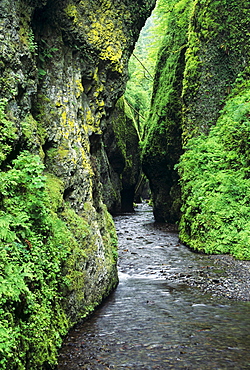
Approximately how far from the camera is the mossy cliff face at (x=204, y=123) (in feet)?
36.8

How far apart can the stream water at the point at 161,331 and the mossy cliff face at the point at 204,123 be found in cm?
263

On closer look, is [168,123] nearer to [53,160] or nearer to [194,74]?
[194,74]

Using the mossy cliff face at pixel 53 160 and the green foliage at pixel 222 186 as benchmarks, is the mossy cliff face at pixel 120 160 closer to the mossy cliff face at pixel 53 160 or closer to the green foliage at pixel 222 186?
the green foliage at pixel 222 186

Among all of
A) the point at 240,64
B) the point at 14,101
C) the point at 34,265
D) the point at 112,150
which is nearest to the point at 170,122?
the point at 240,64

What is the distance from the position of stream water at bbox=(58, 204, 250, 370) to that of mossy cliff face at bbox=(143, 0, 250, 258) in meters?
2.63

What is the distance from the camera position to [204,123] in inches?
596

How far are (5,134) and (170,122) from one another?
15.2 m

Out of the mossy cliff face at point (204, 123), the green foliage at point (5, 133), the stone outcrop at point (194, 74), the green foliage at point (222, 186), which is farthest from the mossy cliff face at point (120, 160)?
the green foliage at point (5, 133)

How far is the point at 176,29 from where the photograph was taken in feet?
64.2

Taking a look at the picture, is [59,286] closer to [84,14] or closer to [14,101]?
[14,101]

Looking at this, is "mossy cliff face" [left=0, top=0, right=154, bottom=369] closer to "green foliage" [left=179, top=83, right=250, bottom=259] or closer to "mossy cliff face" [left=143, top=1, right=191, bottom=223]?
"green foliage" [left=179, top=83, right=250, bottom=259]

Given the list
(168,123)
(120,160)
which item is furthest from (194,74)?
(120,160)

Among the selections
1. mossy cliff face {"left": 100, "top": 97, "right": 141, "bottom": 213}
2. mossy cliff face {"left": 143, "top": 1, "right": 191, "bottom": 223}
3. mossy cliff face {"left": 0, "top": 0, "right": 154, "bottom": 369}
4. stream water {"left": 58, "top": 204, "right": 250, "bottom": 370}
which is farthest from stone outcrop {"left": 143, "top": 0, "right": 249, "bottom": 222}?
stream water {"left": 58, "top": 204, "right": 250, "bottom": 370}

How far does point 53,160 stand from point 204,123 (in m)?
10.00
